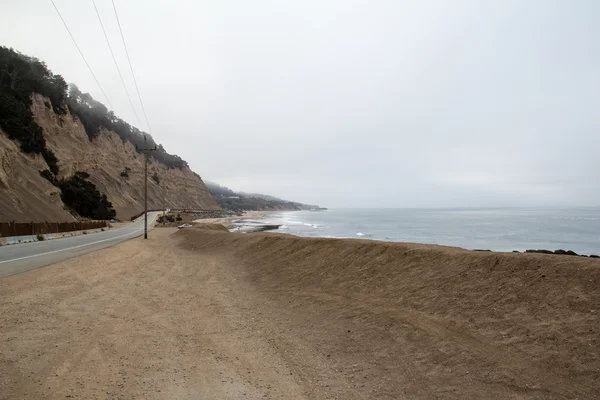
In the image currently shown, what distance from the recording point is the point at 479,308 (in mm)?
6352

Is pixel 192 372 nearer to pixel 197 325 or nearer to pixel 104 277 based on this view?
pixel 197 325

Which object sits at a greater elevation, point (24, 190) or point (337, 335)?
point (24, 190)

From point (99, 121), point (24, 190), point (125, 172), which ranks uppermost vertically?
point (99, 121)

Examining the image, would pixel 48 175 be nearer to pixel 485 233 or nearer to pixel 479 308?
pixel 479 308

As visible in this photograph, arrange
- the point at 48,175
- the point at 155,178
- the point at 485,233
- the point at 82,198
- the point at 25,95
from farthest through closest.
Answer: the point at 155,178
the point at 82,198
the point at 25,95
the point at 485,233
the point at 48,175

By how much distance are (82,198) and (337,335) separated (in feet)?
215

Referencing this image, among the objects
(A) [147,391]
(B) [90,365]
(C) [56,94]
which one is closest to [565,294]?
(A) [147,391]

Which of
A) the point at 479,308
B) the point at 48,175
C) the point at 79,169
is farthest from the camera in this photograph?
the point at 79,169

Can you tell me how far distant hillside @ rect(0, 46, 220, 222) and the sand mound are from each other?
37.0m

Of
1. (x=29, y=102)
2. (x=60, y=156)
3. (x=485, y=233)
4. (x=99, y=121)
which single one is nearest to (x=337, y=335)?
(x=485, y=233)

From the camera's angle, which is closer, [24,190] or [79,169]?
[24,190]

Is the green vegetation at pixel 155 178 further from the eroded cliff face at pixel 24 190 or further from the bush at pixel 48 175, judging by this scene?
the eroded cliff face at pixel 24 190

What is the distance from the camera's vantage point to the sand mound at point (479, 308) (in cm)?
456

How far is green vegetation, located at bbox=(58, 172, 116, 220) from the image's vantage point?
56.9m
